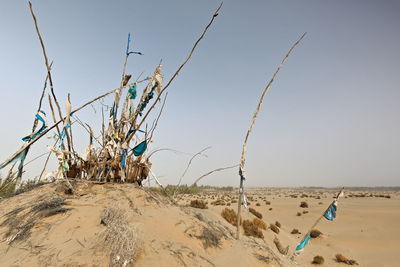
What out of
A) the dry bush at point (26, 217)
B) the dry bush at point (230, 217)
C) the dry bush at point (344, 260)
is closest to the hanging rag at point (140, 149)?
the dry bush at point (26, 217)

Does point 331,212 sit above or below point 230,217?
above

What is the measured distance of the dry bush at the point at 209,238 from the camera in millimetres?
2633

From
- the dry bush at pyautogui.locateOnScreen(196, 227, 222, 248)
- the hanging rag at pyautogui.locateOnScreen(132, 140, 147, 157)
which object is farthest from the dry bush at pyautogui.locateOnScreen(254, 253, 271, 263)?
the hanging rag at pyautogui.locateOnScreen(132, 140, 147, 157)

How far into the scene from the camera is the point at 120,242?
2.00 m

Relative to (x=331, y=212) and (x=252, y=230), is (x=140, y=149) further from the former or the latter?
(x=252, y=230)

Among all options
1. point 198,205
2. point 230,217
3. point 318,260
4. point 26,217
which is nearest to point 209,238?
point 26,217

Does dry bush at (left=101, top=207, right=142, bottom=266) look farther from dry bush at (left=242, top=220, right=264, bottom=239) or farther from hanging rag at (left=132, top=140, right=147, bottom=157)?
dry bush at (left=242, top=220, right=264, bottom=239)

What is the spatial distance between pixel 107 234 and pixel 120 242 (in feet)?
0.71

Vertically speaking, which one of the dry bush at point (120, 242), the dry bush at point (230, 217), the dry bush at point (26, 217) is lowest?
the dry bush at point (230, 217)

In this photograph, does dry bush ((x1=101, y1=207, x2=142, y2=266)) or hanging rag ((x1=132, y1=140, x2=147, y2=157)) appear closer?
dry bush ((x1=101, y1=207, x2=142, y2=266))

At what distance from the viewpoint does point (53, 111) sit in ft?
10.7

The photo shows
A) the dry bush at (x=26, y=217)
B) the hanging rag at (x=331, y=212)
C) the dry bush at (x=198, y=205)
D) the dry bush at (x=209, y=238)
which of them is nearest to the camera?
the dry bush at (x=26, y=217)

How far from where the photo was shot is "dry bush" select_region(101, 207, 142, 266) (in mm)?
1873

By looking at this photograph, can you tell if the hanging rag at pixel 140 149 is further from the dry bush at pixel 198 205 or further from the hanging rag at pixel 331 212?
the dry bush at pixel 198 205
